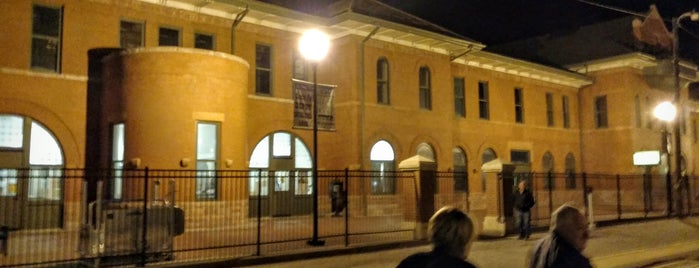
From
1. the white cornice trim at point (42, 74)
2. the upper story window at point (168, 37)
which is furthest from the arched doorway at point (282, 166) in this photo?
the white cornice trim at point (42, 74)

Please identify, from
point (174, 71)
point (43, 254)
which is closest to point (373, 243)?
point (43, 254)

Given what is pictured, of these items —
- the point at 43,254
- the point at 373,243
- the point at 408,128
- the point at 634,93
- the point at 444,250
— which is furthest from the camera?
the point at 634,93

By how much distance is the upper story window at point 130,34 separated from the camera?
2011 cm

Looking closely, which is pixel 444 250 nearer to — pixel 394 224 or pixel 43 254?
pixel 43 254

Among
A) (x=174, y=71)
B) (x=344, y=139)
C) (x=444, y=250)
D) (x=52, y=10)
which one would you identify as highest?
(x=52, y=10)

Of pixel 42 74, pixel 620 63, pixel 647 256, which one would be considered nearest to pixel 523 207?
Result: pixel 647 256

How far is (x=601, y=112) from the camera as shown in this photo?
122 feet

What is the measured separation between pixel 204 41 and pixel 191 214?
687 cm

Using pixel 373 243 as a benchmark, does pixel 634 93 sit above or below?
above

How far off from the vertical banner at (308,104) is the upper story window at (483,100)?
11757 mm

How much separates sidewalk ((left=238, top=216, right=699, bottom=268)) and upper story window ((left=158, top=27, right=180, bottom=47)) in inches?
426

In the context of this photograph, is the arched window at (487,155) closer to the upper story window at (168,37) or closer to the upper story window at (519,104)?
the upper story window at (519,104)

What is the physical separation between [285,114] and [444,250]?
A: 2049 centimetres

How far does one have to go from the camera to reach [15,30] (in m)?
17.9
